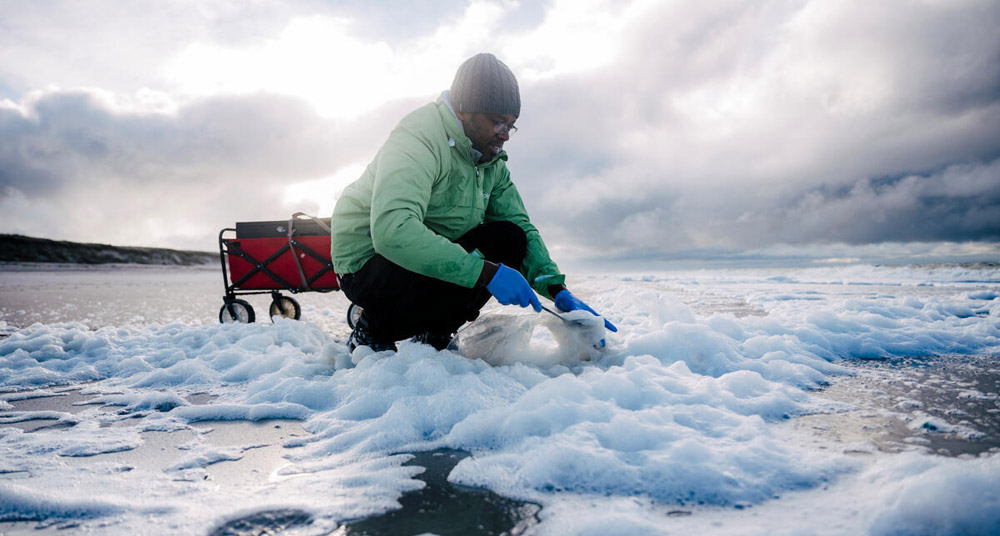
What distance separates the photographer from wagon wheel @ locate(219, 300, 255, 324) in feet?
15.8

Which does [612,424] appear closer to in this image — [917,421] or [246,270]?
[917,421]

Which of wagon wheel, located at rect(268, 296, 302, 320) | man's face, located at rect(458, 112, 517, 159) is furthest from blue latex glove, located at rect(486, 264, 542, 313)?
wagon wheel, located at rect(268, 296, 302, 320)

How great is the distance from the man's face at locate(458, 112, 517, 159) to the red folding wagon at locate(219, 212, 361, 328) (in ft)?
8.61

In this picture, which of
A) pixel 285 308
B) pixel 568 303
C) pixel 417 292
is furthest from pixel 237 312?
pixel 568 303

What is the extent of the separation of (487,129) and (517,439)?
150 cm

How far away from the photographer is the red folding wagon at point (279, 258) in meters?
4.62

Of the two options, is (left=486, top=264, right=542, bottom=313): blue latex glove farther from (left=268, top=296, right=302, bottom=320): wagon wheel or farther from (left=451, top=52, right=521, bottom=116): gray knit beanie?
(left=268, top=296, right=302, bottom=320): wagon wheel

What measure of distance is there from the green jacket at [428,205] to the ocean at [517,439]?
50cm

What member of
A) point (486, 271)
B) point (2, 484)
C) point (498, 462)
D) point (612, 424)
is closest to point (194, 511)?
point (2, 484)

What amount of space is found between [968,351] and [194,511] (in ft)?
13.0

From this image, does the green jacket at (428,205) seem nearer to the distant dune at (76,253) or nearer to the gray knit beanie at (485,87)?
the gray knit beanie at (485,87)

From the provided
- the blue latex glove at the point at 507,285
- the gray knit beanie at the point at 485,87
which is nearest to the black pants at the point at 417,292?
the blue latex glove at the point at 507,285

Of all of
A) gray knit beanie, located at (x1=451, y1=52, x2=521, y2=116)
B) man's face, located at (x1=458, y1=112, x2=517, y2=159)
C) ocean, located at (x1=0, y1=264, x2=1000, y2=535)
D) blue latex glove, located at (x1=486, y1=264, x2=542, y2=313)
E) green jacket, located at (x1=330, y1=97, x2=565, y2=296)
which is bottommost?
ocean, located at (x1=0, y1=264, x2=1000, y2=535)

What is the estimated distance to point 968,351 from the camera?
2875mm
